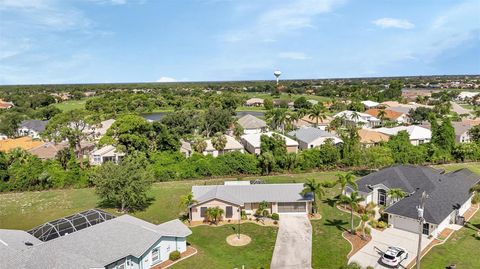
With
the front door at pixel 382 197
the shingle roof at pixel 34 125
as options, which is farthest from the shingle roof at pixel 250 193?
the shingle roof at pixel 34 125

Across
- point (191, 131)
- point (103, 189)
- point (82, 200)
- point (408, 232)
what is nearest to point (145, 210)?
point (103, 189)

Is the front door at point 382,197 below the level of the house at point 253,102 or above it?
below

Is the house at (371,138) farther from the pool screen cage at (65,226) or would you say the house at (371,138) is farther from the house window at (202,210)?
the pool screen cage at (65,226)

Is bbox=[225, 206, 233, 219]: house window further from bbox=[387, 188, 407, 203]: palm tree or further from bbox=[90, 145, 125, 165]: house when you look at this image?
bbox=[90, 145, 125, 165]: house

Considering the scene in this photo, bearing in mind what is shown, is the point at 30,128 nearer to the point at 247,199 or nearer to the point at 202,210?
the point at 202,210

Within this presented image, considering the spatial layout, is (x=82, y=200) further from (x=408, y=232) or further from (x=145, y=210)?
(x=408, y=232)

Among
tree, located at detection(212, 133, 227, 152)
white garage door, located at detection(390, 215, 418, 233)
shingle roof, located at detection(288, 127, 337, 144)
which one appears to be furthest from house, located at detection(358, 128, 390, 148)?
white garage door, located at detection(390, 215, 418, 233)
